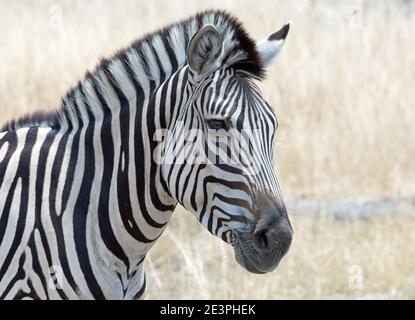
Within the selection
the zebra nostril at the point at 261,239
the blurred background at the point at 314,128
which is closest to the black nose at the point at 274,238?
the zebra nostril at the point at 261,239

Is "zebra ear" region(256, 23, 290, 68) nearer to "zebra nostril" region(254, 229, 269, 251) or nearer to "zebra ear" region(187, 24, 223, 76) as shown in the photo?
"zebra ear" region(187, 24, 223, 76)

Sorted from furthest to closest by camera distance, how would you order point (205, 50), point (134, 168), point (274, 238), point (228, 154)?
point (134, 168) < point (205, 50) < point (228, 154) < point (274, 238)

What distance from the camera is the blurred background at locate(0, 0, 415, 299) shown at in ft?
23.2

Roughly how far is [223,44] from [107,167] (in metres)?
0.74

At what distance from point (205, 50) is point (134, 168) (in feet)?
1.95

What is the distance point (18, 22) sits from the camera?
38.1 ft

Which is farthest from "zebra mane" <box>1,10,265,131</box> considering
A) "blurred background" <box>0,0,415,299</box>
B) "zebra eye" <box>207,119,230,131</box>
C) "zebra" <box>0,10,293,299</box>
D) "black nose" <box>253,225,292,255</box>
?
"blurred background" <box>0,0,415,299</box>

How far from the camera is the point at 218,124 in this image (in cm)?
357

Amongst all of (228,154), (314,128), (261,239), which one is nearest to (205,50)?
(228,154)

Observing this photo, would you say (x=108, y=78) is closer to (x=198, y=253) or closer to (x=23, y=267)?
(x=23, y=267)

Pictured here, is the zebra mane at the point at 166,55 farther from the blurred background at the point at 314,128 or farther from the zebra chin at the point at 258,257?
the blurred background at the point at 314,128

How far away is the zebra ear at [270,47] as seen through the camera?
3870 mm

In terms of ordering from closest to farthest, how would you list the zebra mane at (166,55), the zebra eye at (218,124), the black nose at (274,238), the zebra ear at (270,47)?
the black nose at (274,238), the zebra eye at (218,124), the zebra mane at (166,55), the zebra ear at (270,47)

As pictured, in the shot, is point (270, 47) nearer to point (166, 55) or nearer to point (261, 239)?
point (166, 55)
